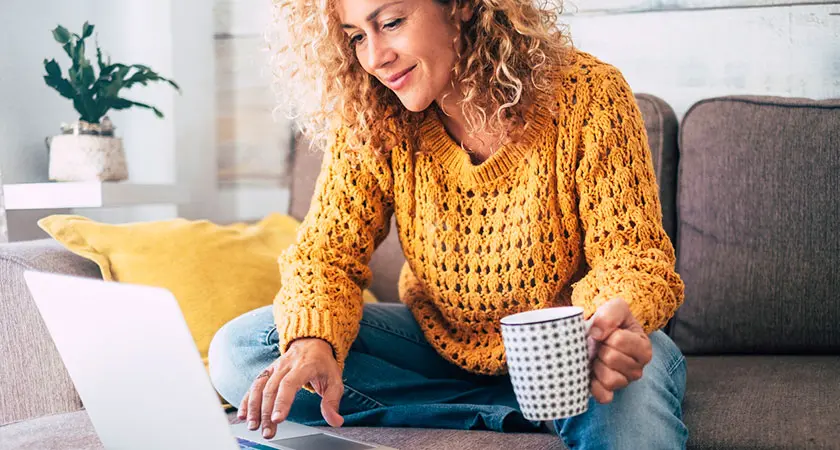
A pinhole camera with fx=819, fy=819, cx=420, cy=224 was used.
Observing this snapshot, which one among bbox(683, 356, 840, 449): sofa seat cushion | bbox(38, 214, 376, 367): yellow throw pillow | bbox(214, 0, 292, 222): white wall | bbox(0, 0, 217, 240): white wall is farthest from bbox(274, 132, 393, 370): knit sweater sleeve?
bbox(214, 0, 292, 222): white wall

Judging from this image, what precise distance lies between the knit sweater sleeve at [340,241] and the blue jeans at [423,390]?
82mm

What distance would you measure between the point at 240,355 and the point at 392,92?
46cm

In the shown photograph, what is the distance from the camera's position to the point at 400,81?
1.15 meters

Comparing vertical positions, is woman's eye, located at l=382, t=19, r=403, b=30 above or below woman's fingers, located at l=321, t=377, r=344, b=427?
above

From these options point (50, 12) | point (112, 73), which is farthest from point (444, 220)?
point (50, 12)

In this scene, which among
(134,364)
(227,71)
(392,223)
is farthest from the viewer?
(227,71)

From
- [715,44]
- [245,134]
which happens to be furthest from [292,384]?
[245,134]

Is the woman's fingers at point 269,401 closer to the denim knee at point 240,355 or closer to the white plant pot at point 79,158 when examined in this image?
the denim knee at point 240,355

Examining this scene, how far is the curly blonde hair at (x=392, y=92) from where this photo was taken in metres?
1.17

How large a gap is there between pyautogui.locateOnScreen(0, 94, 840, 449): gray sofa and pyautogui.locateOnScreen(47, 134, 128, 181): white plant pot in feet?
1.05

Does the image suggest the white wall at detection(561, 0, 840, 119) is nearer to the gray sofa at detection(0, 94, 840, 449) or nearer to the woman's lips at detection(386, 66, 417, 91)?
the gray sofa at detection(0, 94, 840, 449)

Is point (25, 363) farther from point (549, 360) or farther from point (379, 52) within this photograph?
point (549, 360)

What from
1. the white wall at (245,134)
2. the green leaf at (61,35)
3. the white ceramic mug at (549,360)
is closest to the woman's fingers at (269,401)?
the white ceramic mug at (549,360)

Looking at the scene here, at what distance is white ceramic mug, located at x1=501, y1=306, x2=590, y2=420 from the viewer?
0.77m
